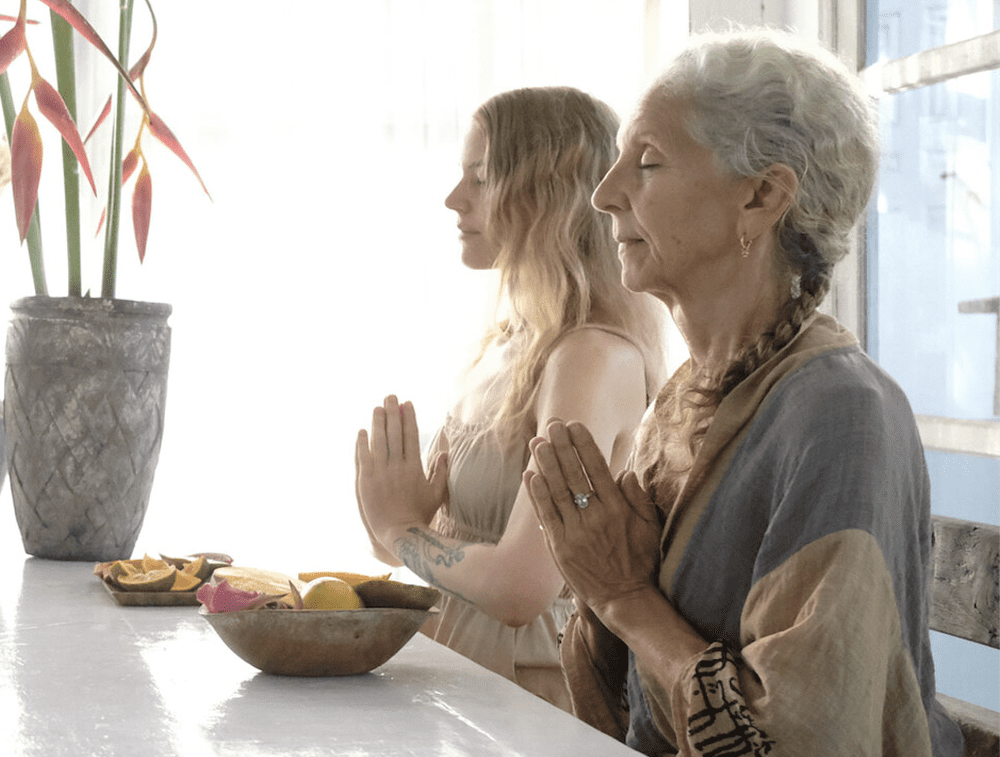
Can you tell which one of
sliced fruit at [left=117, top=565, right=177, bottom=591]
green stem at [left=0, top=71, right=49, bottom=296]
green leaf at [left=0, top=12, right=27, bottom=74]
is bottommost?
sliced fruit at [left=117, top=565, right=177, bottom=591]

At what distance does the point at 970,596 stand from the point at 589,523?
1.38 ft

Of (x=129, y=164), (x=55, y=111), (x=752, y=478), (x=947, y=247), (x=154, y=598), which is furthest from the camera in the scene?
(x=947, y=247)

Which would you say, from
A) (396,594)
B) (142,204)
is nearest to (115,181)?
(142,204)

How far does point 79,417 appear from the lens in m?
1.81

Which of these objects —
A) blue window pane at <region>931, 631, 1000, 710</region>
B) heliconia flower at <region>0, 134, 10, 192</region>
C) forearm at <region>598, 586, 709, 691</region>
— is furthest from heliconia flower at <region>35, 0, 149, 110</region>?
blue window pane at <region>931, 631, 1000, 710</region>

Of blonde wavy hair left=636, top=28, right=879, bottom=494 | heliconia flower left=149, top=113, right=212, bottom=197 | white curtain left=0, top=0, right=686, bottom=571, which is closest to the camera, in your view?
blonde wavy hair left=636, top=28, right=879, bottom=494

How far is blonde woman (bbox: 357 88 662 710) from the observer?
1.66 m

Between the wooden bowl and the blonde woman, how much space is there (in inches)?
20.0

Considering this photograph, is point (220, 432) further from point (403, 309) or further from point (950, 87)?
point (950, 87)

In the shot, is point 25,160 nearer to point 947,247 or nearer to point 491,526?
point 491,526

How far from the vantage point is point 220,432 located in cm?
326

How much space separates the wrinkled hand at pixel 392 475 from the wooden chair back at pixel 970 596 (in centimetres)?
78

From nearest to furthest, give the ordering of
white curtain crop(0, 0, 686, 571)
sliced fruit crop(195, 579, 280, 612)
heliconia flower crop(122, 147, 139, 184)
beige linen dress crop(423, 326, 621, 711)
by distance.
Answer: sliced fruit crop(195, 579, 280, 612) < beige linen dress crop(423, 326, 621, 711) < heliconia flower crop(122, 147, 139, 184) < white curtain crop(0, 0, 686, 571)

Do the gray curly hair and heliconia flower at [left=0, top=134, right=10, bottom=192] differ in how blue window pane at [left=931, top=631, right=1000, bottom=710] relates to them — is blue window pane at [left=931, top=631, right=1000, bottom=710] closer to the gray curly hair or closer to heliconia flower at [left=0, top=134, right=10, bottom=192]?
the gray curly hair
